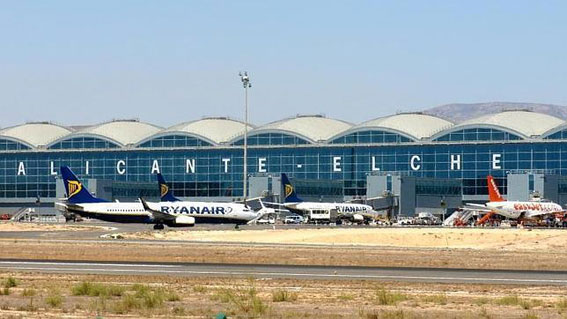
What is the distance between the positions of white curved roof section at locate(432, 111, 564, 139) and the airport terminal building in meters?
0.15

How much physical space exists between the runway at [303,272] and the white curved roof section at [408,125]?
12912cm

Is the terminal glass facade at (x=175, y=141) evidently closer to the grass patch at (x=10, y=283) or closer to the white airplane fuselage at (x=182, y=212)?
the white airplane fuselage at (x=182, y=212)

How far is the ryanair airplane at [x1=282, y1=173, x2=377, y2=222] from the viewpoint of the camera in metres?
161

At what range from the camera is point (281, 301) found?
37719 millimetres

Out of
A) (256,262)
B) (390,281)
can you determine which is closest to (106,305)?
(390,281)

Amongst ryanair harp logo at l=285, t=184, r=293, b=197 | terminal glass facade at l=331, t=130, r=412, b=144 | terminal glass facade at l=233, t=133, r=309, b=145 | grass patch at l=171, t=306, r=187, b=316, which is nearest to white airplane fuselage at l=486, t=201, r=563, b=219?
ryanair harp logo at l=285, t=184, r=293, b=197

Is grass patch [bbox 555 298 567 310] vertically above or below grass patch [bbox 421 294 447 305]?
above

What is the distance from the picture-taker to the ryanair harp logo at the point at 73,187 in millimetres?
132250

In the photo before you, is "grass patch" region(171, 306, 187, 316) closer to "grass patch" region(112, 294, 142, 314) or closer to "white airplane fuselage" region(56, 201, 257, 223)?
"grass patch" region(112, 294, 142, 314)

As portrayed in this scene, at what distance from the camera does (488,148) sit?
586 feet

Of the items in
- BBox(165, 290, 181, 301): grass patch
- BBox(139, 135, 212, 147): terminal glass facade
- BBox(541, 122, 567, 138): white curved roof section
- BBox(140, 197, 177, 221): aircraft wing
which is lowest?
BBox(140, 197, 177, 221): aircraft wing

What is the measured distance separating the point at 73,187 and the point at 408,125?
2766 inches

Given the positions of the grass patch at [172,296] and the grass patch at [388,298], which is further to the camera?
the grass patch at [172,296]

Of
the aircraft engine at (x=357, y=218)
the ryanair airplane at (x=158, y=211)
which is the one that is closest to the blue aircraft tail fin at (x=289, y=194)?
the aircraft engine at (x=357, y=218)
